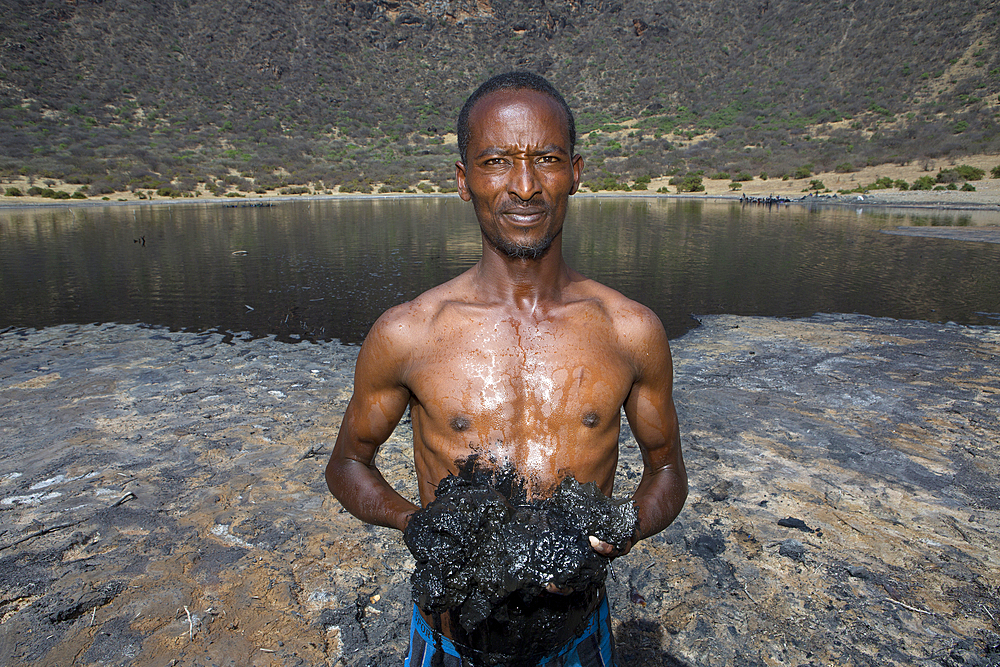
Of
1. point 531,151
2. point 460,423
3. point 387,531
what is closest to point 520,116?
point 531,151

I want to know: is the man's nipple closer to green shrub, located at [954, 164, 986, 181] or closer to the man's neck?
the man's neck

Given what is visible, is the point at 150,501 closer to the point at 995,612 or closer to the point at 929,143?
the point at 995,612

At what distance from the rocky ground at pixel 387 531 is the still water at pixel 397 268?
264 cm

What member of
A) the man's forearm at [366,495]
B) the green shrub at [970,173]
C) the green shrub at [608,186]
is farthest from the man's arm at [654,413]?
the green shrub at [608,186]

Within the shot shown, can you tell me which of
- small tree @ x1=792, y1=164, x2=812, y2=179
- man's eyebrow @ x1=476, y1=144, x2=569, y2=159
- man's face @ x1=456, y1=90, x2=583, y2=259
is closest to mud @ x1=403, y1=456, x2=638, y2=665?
man's face @ x1=456, y1=90, x2=583, y2=259

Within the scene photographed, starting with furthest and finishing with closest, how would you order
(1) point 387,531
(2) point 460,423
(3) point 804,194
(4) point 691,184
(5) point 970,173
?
(4) point 691,184 < (3) point 804,194 < (5) point 970,173 < (1) point 387,531 < (2) point 460,423

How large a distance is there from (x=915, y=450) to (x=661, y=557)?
102 inches

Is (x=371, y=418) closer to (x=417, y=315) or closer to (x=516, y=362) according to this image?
(x=417, y=315)

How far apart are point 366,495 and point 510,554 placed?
54 cm

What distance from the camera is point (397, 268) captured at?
12.9m

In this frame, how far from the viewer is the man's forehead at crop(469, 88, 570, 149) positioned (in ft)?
5.31

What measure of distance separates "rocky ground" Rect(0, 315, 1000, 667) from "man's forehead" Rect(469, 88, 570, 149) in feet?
7.31

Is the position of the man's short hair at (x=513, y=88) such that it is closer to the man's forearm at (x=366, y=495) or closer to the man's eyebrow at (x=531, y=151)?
the man's eyebrow at (x=531, y=151)

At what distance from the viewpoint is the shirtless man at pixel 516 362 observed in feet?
5.16
